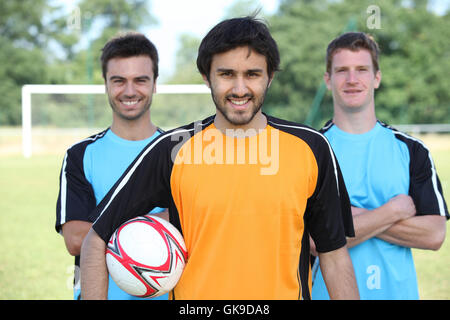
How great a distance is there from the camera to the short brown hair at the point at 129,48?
2.91 metres

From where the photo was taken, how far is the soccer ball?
1863 mm

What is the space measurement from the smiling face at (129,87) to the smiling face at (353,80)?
3.70 feet

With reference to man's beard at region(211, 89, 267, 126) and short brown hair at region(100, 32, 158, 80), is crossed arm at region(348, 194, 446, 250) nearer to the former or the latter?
man's beard at region(211, 89, 267, 126)

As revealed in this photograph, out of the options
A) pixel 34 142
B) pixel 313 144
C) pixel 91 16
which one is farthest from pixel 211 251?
pixel 91 16

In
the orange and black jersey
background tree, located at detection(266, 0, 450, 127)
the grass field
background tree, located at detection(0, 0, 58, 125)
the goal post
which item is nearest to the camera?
the orange and black jersey

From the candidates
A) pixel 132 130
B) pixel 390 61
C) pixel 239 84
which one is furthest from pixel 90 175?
pixel 390 61

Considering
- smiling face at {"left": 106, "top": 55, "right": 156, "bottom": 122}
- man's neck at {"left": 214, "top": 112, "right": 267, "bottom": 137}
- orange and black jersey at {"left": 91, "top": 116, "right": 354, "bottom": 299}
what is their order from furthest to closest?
smiling face at {"left": 106, "top": 55, "right": 156, "bottom": 122}, man's neck at {"left": 214, "top": 112, "right": 267, "bottom": 137}, orange and black jersey at {"left": 91, "top": 116, "right": 354, "bottom": 299}

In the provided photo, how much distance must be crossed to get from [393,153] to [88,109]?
19451 millimetres

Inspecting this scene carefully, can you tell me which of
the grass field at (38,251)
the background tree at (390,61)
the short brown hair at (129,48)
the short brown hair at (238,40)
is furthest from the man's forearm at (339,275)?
the background tree at (390,61)

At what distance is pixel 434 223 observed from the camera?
8.34 feet

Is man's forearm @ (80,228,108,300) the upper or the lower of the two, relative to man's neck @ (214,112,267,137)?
lower

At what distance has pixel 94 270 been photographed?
184 cm

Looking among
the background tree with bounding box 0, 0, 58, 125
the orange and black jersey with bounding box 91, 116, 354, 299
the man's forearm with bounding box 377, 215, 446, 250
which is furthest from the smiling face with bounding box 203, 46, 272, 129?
the background tree with bounding box 0, 0, 58, 125
